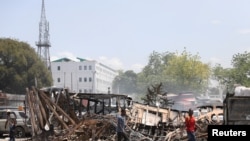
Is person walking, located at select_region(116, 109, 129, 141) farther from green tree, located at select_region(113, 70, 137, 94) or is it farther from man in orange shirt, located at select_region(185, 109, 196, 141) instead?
green tree, located at select_region(113, 70, 137, 94)

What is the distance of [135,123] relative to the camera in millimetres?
23953

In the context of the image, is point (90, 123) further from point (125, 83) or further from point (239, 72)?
point (125, 83)

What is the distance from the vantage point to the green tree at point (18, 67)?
65812 mm

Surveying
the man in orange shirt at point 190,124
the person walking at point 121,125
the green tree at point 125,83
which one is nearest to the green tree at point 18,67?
the person walking at point 121,125

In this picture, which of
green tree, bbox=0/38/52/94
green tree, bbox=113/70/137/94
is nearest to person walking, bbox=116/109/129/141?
green tree, bbox=0/38/52/94

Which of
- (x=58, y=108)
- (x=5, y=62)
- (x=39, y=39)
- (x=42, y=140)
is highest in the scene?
(x=39, y=39)

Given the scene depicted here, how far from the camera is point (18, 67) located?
67.4m

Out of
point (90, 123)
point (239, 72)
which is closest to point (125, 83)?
point (239, 72)

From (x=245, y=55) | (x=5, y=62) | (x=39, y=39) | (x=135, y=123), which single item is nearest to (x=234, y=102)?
(x=135, y=123)

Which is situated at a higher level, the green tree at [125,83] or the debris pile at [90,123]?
the green tree at [125,83]

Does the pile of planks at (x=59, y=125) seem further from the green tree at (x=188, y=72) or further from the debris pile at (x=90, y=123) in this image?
the green tree at (x=188, y=72)

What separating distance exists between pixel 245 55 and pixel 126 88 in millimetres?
93843

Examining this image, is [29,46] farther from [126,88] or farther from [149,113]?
A: [126,88]

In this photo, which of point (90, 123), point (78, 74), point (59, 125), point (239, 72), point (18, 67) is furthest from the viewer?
point (78, 74)
